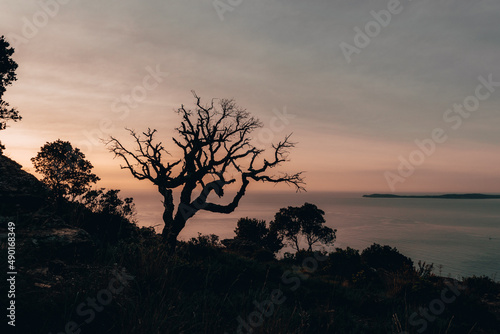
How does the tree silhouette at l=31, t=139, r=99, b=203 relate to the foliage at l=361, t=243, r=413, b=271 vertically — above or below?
above

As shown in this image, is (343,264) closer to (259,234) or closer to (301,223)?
(301,223)

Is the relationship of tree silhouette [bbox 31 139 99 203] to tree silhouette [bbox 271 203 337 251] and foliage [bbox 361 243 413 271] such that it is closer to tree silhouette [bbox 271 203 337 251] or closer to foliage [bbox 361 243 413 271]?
foliage [bbox 361 243 413 271]

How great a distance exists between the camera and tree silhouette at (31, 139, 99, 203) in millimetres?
31938

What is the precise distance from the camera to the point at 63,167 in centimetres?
3253

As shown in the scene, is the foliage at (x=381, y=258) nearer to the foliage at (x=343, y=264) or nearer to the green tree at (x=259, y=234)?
the foliage at (x=343, y=264)

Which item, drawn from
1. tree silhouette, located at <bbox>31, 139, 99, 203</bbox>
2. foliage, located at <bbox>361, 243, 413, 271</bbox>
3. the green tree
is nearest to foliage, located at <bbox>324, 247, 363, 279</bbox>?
foliage, located at <bbox>361, 243, 413, 271</bbox>

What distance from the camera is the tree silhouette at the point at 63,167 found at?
105ft

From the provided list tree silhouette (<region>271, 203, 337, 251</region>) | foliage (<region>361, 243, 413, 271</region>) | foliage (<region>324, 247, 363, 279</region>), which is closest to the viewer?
foliage (<region>324, 247, 363, 279</region>)

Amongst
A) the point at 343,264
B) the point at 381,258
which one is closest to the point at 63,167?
the point at 343,264

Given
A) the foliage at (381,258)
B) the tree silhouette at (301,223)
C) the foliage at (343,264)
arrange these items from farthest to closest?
1. the tree silhouette at (301,223)
2. the foliage at (381,258)
3. the foliage at (343,264)

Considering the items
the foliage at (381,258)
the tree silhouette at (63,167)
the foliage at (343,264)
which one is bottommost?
the foliage at (381,258)

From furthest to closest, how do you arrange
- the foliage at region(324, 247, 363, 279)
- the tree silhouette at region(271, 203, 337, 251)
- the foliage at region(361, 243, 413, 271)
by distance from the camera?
the tree silhouette at region(271, 203, 337, 251) → the foliage at region(361, 243, 413, 271) → the foliage at region(324, 247, 363, 279)

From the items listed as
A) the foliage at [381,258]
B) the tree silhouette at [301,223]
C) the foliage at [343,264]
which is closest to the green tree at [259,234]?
the tree silhouette at [301,223]

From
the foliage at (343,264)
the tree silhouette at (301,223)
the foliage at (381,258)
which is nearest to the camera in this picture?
the foliage at (343,264)
